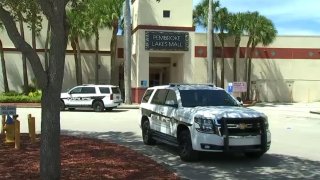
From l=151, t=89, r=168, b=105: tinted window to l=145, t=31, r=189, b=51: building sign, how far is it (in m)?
28.9

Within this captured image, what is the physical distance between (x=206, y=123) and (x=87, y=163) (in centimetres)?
275

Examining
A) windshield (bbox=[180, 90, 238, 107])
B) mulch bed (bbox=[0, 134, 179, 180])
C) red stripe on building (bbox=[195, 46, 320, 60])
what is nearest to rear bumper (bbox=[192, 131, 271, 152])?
mulch bed (bbox=[0, 134, 179, 180])

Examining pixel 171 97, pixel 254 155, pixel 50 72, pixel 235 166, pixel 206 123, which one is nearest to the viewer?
pixel 50 72

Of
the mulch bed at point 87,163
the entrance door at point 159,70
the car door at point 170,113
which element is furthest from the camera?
the entrance door at point 159,70

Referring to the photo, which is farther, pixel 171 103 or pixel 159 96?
pixel 159 96

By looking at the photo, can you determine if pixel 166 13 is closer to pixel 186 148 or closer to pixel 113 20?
pixel 113 20

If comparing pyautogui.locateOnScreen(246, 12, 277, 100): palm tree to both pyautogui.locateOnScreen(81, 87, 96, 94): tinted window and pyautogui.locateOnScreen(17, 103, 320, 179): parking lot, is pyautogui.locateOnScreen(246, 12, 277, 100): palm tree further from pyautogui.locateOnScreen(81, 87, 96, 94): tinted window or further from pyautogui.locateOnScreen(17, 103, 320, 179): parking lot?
pyautogui.locateOnScreen(17, 103, 320, 179): parking lot

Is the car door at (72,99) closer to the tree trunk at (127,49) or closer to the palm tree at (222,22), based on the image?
the tree trunk at (127,49)

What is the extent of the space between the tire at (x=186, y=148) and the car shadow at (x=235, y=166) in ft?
0.44

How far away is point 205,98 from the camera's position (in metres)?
13.3

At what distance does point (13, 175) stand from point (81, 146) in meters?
4.21

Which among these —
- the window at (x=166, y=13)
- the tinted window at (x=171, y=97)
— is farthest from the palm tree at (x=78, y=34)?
the tinted window at (x=171, y=97)

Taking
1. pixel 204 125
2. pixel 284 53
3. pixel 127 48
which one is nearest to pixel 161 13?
pixel 127 48

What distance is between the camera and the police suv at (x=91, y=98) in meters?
33.2
